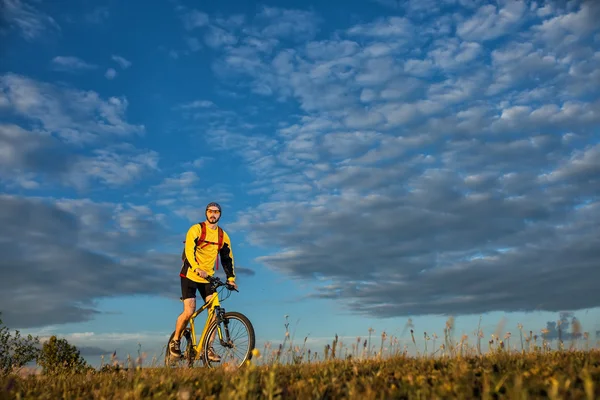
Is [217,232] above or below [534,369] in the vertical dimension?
above

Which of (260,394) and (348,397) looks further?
(260,394)

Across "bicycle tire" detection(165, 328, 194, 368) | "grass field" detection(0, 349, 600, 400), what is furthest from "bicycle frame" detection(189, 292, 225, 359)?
"grass field" detection(0, 349, 600, 400)

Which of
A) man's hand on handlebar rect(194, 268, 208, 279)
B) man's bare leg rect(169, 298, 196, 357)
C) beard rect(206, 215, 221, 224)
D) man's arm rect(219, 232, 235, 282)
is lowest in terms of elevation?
man's bare leg rect(169, 298, 196, 357)

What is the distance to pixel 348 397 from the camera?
5852 millimetres

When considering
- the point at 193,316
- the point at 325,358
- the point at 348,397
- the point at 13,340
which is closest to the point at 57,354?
the point at 13,340

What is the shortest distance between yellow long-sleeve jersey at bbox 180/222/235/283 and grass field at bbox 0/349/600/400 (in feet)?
14.1

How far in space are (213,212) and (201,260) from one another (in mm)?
1241

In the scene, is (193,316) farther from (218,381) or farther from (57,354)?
(57,354)

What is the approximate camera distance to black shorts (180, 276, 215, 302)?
12.8 m

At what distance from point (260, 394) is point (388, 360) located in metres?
2.91

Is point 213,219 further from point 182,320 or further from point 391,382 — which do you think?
point 391,382

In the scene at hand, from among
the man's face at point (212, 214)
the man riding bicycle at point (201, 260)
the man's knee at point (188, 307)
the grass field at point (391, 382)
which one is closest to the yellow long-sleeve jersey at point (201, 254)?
the man riding bicycle at point (201, 260)

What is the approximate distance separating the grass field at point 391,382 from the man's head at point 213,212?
4.86 metres

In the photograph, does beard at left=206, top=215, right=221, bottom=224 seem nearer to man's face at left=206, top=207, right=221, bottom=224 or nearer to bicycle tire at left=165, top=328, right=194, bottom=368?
man's face at left=206, top=207, right=221, bottom=224
